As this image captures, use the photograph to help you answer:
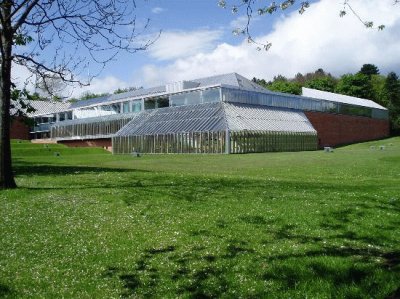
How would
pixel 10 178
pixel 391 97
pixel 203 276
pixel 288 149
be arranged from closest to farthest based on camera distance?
pixel 203 276 < pixel 10 178 < pixel 288 149 < pixel 391 97

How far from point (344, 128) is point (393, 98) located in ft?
118

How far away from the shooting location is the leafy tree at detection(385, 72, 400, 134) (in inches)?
4621

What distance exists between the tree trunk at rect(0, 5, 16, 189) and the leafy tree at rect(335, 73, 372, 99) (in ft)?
387

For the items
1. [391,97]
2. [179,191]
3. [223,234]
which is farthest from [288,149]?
[391,97]

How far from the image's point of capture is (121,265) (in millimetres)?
9000

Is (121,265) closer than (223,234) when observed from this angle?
Yes

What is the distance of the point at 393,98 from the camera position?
398ft

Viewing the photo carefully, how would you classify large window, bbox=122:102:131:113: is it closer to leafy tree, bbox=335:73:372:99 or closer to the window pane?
the window pane

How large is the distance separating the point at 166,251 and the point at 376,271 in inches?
167

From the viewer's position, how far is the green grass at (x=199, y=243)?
7723 mm

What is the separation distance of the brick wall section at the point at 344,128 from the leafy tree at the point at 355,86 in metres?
14.4

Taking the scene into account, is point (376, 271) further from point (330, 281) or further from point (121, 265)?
point (121, 265)

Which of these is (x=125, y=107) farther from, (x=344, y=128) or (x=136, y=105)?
(x=344, y=128)

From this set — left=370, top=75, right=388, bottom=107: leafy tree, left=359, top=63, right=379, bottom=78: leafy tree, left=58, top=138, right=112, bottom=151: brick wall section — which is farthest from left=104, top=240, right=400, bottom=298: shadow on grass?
left=359, top=63, right=379, bottom=78: leafy tree
